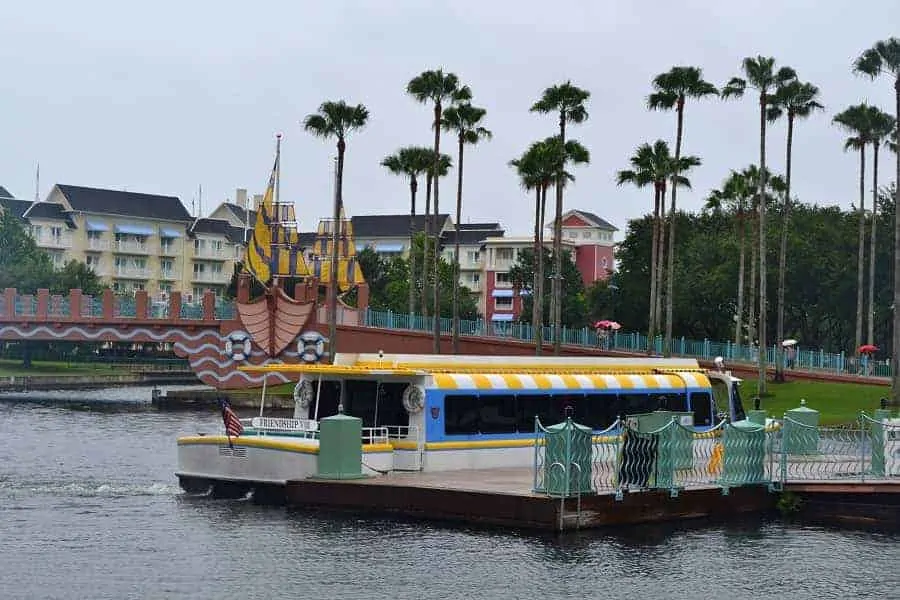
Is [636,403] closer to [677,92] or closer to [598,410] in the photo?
[598,410]

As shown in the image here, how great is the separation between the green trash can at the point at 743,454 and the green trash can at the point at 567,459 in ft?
15.3

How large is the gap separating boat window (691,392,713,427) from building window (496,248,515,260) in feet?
377

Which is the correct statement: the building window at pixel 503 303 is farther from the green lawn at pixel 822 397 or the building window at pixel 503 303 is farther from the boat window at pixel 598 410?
the boat window at pixel 598 410

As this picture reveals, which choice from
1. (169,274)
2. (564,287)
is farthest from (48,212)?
(564,287)

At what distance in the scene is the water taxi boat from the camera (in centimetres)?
3547

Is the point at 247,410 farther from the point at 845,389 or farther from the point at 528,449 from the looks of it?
the point at 528,449

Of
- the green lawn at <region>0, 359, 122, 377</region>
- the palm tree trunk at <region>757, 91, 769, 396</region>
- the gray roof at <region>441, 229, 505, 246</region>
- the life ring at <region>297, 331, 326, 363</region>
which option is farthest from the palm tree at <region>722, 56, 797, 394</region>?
the gray roof at <region>441, 229, 505, 246</region>

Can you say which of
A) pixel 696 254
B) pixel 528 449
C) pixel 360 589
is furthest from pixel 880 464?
pixel 696 254

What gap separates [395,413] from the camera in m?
36.2

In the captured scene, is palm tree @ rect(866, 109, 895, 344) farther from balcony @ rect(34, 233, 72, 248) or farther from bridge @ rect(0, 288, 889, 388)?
balcony @ rect(34, 233, 72, 248)

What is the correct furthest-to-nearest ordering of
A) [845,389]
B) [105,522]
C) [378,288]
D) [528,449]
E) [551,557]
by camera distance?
[378,288] → [845,389] → [528,449] → [105,522] → [551,557]

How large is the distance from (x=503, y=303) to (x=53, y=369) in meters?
51.3

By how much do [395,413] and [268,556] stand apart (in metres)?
7.17

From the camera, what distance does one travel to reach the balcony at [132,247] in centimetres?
16588
